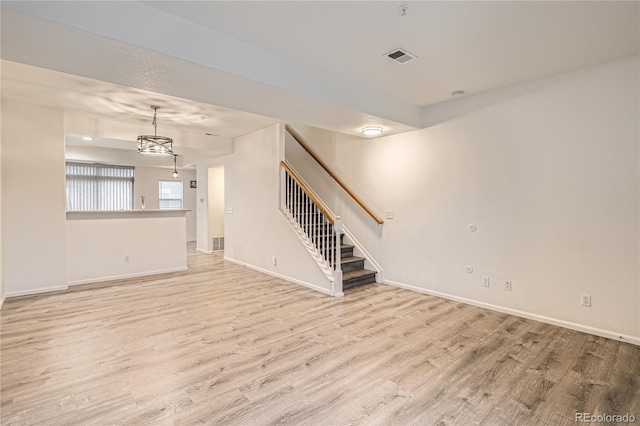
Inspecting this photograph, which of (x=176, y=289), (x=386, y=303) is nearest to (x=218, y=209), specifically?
(x=176, y=289)

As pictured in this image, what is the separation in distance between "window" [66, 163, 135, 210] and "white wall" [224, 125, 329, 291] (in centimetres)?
400

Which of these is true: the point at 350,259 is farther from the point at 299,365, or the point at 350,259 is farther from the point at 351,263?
the point at 299,365

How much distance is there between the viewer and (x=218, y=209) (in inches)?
318

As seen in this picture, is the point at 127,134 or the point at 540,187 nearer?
the point at 540,187

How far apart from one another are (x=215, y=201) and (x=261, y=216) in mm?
2822

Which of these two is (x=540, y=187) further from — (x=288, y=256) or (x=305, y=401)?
(x=288, y=256)

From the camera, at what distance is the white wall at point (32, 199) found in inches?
163

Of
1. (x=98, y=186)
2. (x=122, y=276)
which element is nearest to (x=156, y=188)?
(x=98, y=186)

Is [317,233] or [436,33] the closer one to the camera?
[436,33]

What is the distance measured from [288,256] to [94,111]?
11.9 ft

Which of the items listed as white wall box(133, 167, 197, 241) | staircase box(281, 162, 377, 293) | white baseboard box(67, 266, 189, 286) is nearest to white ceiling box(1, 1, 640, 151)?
staircase box(281, 162, 377, 293)

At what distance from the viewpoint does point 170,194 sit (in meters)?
9.70

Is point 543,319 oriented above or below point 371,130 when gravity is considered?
below

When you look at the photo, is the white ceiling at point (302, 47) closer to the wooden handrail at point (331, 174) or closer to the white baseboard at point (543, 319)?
Result: the wooden handrail at point (331, 174)
